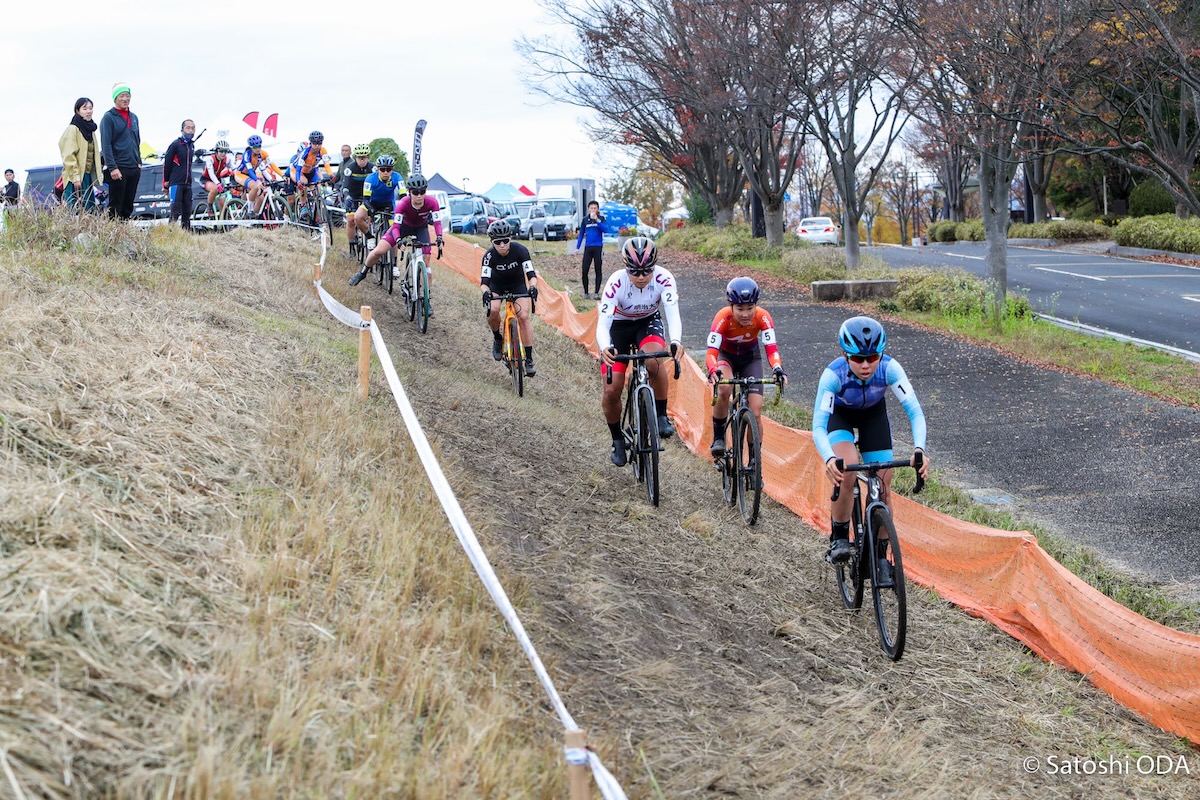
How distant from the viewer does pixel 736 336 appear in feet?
32.5

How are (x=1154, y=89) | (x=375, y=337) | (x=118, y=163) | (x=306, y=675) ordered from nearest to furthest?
1. (x=306, y=675)
2. (x=375, y=337)
3. (x=118, y=163)
4. (x=1154, y=89)

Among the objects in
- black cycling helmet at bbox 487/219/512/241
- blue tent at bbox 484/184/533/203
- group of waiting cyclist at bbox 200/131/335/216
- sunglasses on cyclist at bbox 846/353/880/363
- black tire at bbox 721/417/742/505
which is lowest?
black tire at bbox 721/417/742/505

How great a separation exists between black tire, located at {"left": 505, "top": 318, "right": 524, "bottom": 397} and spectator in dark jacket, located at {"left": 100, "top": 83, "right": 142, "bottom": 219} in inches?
201

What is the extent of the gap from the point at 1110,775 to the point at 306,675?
4.15m

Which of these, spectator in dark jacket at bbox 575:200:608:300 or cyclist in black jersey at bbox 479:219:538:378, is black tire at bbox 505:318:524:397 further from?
spectator in dark jacket at bbox 575:200:608:300

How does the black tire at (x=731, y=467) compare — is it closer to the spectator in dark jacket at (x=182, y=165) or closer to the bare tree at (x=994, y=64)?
the bare tree at (x=994, y=64)

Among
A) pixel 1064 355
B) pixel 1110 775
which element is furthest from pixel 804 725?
pixel 1064 355

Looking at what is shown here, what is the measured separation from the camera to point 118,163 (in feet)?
48.0

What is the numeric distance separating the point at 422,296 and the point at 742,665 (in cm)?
1088

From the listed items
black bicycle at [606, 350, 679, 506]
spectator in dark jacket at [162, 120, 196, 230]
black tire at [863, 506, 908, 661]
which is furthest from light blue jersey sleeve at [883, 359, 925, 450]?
spectator in dark jacket at [162, 120, 196, 230]

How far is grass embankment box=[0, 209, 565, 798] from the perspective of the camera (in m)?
3.48

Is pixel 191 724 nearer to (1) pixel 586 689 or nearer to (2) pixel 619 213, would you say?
(1) pixel 586 689

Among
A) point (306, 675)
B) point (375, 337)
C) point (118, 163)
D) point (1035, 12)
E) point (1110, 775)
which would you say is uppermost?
point (1035, 12)

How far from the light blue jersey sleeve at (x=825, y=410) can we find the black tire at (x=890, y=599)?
478 mm
